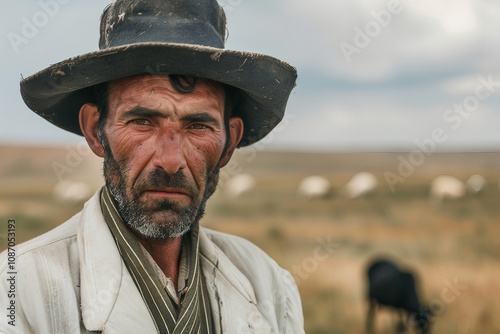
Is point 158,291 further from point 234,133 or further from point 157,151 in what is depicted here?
point 234,133

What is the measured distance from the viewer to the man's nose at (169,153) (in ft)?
8.20

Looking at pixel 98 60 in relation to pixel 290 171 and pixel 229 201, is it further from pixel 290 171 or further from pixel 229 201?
pixel 290 171

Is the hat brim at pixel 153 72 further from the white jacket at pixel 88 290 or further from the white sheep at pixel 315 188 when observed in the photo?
the white sheep at pixel 315 188

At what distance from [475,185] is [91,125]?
32908mm

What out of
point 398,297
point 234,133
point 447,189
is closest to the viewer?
point 234,133

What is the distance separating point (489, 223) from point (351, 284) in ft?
40.2

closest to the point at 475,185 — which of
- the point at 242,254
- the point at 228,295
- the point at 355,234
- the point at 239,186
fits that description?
the point at 355,234

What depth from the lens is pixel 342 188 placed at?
34.5 meters

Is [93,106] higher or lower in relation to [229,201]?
lower

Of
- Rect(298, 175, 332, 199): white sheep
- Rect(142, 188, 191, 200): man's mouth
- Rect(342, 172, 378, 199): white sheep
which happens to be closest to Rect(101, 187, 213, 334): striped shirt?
Rect(142, 188, 191, 200): man's mouth

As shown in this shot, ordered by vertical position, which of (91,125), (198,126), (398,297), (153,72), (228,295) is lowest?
(398,297)

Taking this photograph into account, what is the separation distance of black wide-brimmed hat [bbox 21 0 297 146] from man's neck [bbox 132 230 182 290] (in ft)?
2.90

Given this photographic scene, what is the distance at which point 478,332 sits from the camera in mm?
12383

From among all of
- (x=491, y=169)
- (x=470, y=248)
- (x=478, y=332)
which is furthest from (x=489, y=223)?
(x=491, y=169)
